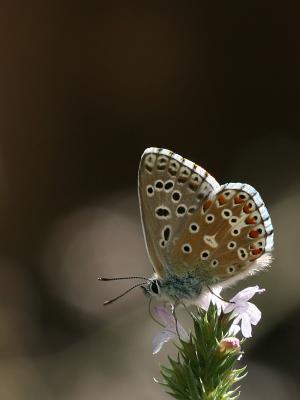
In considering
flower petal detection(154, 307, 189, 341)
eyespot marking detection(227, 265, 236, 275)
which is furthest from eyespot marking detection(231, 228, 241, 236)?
flower petal detection(154, 307, 189, 341)

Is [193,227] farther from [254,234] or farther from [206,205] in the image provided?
[254,234]

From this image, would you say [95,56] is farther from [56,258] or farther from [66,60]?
[56,258]

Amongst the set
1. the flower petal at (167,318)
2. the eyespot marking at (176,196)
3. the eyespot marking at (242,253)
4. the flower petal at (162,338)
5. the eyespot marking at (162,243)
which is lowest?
the flower petal at (162,338)

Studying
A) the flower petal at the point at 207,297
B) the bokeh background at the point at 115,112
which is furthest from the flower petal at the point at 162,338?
the bokeh background at the point at 115,112

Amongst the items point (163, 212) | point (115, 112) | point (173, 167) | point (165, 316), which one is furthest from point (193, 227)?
point (115, 112)

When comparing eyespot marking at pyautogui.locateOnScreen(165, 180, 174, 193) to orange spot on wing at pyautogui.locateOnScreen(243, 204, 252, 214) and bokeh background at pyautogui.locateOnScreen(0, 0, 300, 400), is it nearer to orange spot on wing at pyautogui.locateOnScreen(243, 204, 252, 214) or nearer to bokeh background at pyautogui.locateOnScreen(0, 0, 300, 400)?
orange spot on wing at pyautogui.locateOnScreen(243, 204, 252, 214)

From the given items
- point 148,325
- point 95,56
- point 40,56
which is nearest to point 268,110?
point 95,56

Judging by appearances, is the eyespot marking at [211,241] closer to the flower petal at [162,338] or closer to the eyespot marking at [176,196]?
the eyespot marking at [176,196]
